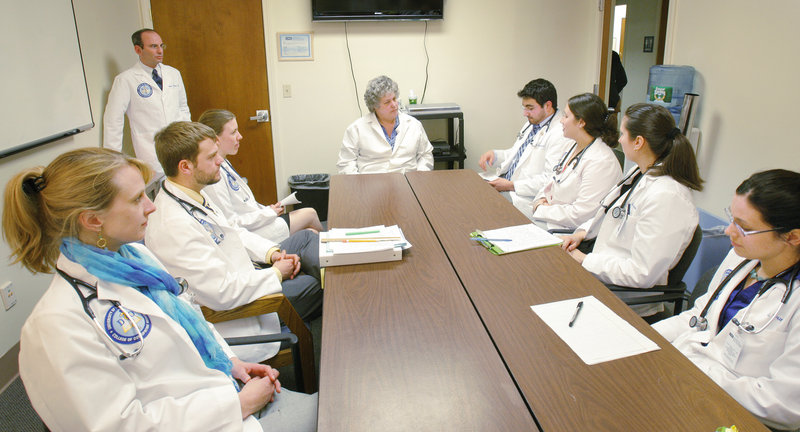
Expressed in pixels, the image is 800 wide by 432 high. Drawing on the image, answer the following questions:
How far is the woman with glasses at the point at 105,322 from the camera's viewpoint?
1.05 meters

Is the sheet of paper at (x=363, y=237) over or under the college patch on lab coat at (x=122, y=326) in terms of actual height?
under

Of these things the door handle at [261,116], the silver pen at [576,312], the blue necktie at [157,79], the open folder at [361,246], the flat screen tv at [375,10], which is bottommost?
the silver pen at [576,312]

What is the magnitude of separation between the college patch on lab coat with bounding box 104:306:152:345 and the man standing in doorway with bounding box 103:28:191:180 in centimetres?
275

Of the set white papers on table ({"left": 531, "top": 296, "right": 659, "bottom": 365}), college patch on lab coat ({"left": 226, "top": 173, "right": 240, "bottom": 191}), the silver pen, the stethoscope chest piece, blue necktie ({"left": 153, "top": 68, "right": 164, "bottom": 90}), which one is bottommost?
the stethoscope chest piece

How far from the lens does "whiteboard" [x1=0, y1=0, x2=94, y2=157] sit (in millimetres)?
2514

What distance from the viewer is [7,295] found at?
2430mm

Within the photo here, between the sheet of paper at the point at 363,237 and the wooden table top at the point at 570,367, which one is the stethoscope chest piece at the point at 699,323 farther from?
the sheet of paper at the point at 363,237

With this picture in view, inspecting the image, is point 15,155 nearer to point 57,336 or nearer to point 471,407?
point 57,336

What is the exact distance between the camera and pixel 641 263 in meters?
1.97

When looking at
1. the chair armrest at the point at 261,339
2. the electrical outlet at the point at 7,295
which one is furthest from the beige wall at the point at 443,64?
the chair armrest at the point at 261,339

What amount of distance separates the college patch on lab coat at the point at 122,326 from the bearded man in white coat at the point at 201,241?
61 cm

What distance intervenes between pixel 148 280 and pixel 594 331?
49.1 inches

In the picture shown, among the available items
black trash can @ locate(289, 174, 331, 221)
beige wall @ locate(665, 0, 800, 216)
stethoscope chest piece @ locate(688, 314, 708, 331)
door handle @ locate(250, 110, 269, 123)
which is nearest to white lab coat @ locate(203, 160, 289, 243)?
black trash can @ locate(289, 174, 331, 221)

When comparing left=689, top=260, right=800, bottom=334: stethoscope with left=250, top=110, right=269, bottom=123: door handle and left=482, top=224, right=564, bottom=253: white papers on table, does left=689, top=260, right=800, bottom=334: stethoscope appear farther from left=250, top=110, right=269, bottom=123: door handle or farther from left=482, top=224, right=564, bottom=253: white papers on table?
left=250, top=110, right=269, bottom=123: door handle
